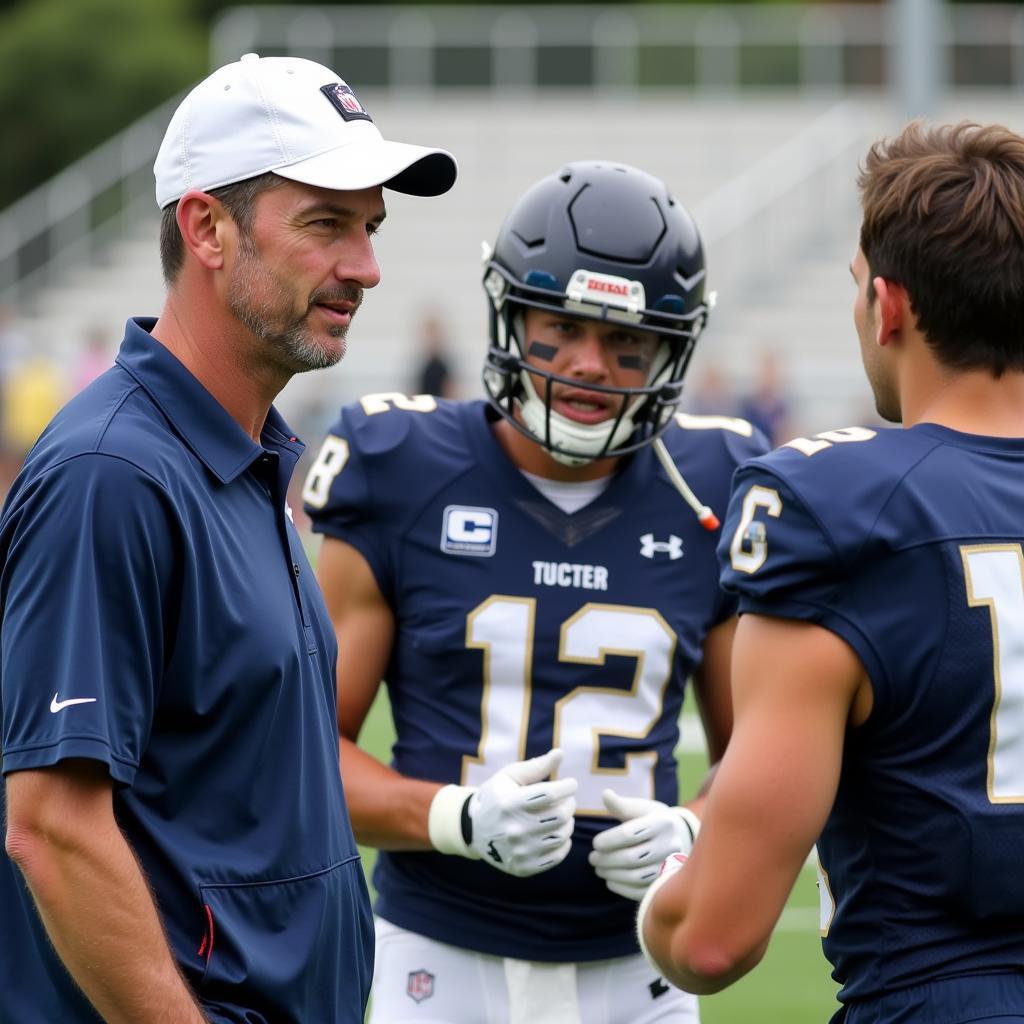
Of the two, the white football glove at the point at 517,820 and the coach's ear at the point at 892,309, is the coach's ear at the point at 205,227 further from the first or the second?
the white football glove at the point at 517,820

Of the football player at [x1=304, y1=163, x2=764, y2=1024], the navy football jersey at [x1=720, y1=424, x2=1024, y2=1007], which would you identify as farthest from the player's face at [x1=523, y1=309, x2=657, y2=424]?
the navy football jersey at [x1=720, y1=424, x2=1024, y2=1007]

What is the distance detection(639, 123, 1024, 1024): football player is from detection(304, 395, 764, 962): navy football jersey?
0.94 meters

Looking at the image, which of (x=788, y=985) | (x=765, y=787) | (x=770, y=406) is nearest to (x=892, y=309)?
(x=765, y=787)

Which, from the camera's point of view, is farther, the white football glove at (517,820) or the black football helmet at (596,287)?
the black football helmet at (596,287)

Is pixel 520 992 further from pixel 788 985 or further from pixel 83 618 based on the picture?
pixel 788 985

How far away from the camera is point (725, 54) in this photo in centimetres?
2280

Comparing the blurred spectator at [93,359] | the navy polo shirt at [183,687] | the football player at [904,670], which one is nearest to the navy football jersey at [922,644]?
the football player at [904,670]

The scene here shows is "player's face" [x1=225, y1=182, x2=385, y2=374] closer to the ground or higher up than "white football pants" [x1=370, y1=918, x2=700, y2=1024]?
higher up

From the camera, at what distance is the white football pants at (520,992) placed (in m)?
3.20

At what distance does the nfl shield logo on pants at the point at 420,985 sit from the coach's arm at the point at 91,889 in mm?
1156

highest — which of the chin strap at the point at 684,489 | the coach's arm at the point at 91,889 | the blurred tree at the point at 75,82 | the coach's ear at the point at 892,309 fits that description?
the blurred tree at the point at 75,82

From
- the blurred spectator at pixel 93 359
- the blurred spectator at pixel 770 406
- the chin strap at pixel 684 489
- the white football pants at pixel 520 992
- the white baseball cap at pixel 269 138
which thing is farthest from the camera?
the blurred spectator at pixel 93 359

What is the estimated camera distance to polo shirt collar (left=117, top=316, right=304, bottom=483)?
2.38 m

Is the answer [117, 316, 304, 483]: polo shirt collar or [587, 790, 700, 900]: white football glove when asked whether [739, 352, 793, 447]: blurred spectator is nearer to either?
[587, 790, 700, 900]: white football glove
